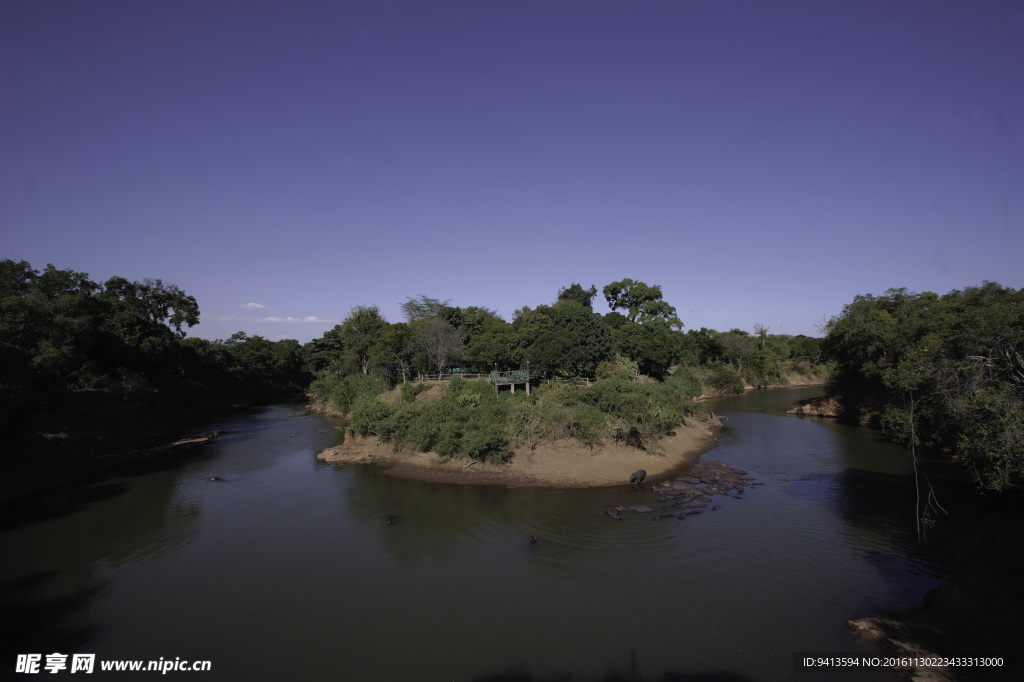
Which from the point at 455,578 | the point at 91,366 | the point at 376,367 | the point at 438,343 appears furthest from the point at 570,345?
the point at 91,366

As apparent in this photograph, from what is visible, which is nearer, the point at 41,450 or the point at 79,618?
the point at 79,618

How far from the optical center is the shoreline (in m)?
25.3

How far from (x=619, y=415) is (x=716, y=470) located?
6.23 meters

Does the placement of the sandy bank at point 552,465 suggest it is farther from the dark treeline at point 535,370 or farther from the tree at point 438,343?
the tree at point 438,343

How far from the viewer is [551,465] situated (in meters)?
26.4

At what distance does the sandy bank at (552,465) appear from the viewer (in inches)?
998

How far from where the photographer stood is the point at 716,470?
26141 millimetres

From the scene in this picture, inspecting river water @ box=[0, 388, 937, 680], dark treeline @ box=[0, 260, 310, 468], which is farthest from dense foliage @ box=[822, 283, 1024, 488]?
dark treeline @ box=[0, 260, 310, 468]

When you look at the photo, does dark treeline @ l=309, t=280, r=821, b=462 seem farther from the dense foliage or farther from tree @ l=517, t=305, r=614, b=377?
the dense foliage

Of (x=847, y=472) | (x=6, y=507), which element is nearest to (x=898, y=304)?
(x=847, y=472)

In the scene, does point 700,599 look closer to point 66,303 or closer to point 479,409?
point 479,409

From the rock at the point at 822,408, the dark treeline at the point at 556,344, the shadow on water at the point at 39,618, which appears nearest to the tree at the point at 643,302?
the dark treeline at the point at 556,344

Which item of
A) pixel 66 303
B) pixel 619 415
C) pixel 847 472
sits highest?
pixel 66 303

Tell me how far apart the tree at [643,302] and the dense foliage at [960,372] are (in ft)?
92.6
